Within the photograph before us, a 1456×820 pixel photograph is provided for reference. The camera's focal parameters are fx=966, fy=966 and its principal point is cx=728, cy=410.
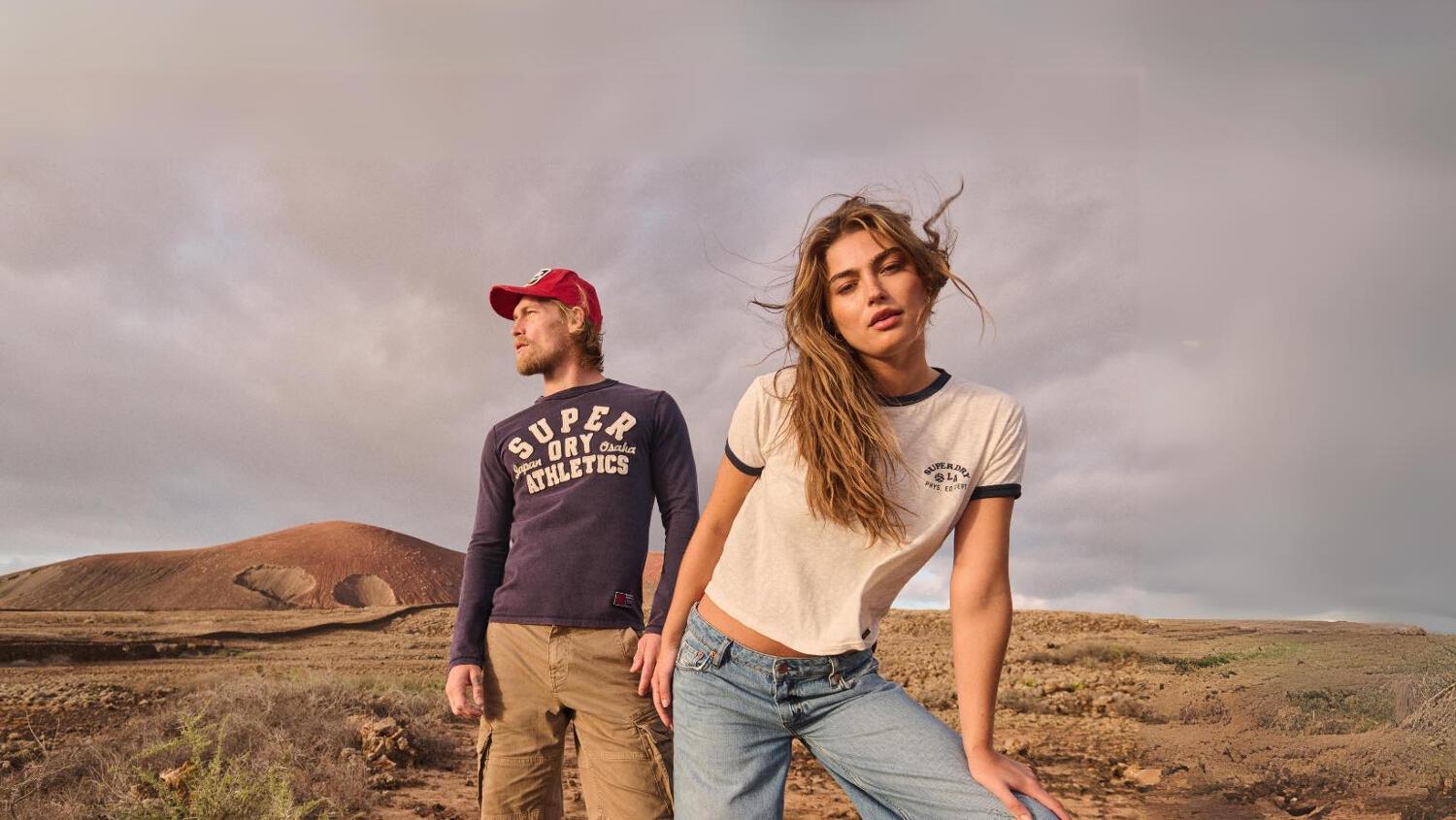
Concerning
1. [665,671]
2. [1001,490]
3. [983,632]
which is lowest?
[665,671]

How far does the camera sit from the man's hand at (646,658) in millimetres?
2672

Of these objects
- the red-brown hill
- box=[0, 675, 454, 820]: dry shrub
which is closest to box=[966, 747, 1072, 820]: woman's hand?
box=[0, 675, 454, 820]: dry shrub

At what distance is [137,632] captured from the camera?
17.5m

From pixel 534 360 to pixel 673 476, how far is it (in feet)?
2.17

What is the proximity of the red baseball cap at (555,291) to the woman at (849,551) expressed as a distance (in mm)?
1344

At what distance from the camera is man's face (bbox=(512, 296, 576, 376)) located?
3348mm

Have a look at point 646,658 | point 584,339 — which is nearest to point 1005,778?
point 646,658

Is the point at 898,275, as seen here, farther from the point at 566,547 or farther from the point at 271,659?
the point at 271,659

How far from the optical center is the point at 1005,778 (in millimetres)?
1852

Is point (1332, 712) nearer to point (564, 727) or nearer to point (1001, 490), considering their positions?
point (564, 727)

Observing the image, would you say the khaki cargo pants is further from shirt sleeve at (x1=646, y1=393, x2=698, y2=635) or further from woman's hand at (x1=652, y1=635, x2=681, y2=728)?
woman's hand at (x1=652, y1=635, x2=681, y2=728)

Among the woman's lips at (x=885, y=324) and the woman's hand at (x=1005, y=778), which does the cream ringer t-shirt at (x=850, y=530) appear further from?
the woman's hand at (x=1005, y=778)

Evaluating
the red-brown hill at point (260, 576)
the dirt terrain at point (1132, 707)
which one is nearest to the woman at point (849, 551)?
the dirt terrain at point (1132, 707)

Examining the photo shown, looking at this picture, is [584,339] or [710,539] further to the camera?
[584,339]
